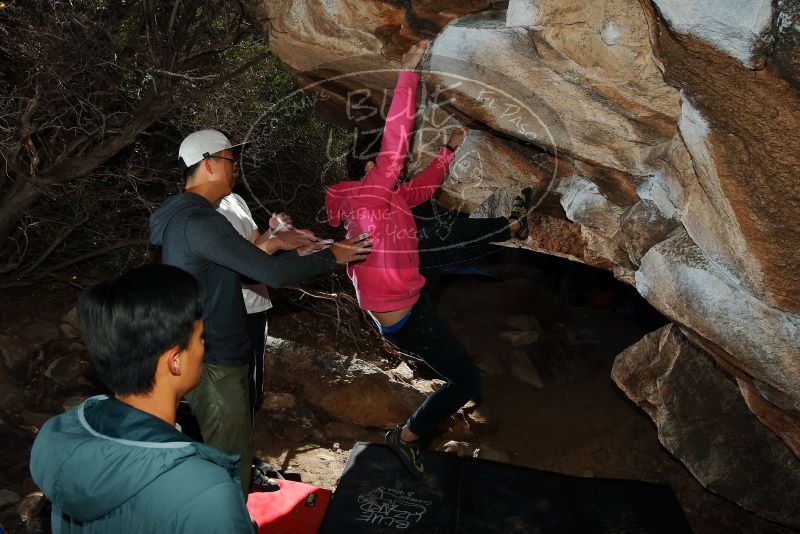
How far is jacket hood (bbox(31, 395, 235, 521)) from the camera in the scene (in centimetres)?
135

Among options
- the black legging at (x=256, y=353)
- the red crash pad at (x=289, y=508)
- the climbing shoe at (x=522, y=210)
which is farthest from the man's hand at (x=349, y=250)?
the climbing shoe at (x=522, y=210)

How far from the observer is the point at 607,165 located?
3750 mm

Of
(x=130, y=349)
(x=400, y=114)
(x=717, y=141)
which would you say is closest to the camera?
(x=130, y=349)

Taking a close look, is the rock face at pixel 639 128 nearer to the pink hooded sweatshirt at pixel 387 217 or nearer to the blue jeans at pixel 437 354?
the pink hooded sweatshirt at pixel 387 217

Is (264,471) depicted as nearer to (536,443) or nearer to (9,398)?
(9,398)

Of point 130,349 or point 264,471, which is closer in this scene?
point 130,349

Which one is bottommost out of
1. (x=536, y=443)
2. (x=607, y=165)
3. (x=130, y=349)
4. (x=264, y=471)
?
(x=536, y=443)

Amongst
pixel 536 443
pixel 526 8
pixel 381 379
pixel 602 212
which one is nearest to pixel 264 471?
pixel 381 379

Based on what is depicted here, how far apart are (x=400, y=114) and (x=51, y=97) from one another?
337cm

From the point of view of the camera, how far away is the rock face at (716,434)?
12.9 ft

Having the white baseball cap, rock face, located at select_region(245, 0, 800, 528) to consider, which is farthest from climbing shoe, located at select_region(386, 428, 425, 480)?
the white baseball cap

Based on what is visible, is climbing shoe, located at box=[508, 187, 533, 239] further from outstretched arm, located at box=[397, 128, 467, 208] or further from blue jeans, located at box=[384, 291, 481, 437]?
blue jeans, located at box=[384, 291, 481, 437]

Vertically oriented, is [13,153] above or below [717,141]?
below

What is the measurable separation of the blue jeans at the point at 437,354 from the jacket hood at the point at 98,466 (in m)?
1.84
